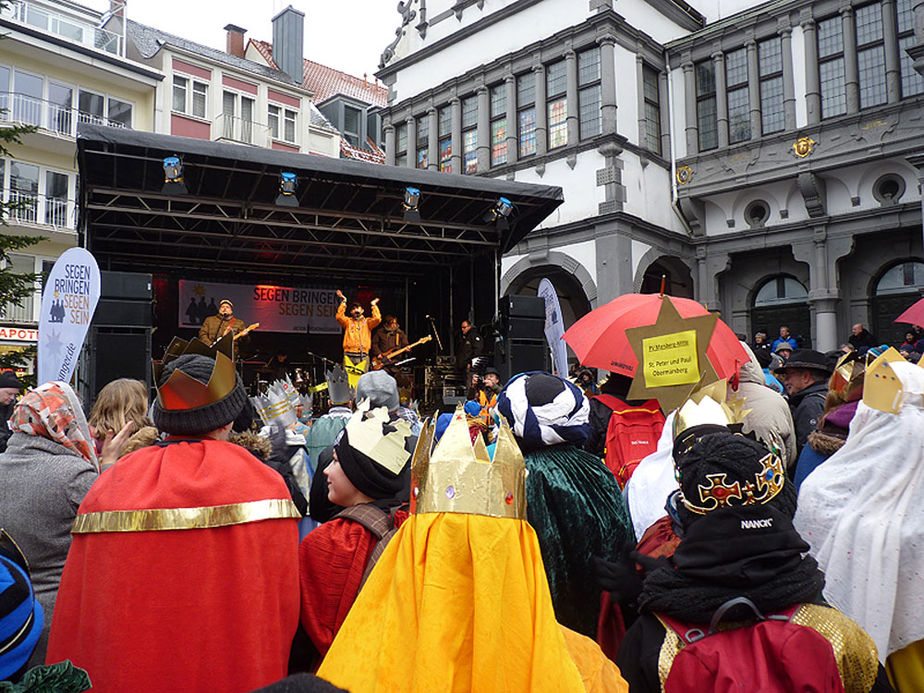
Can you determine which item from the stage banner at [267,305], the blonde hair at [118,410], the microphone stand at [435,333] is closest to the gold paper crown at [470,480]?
the blonde hair at [118,410]

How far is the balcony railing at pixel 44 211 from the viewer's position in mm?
23062

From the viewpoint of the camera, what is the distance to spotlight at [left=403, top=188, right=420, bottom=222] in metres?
12.0

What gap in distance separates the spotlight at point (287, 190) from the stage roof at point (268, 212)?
4.4 inches

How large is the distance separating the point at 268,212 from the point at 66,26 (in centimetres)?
1831

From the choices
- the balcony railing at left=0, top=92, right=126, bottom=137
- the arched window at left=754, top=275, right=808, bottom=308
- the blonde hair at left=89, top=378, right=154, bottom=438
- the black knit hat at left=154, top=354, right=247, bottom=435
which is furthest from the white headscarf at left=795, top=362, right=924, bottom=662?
the balcony railing at left=0, top=92, right=126, bottom=137

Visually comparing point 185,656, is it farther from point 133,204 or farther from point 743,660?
point 133,204

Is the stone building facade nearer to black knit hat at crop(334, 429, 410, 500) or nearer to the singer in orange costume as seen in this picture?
black knit hat at crop(334, 429, 410, 500)

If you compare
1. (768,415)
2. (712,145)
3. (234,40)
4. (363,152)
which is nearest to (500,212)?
(768,415)

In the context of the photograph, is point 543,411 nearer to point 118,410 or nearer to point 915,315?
point 118,410

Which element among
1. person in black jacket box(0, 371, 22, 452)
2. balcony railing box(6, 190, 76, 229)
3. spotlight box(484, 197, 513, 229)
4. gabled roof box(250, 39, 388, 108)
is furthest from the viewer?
gabled roof box(250, 39, 388, 108)

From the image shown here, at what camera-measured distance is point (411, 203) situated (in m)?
12.0

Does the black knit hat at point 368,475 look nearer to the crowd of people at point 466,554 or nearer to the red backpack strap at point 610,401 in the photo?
the crowd of people at point 466,554

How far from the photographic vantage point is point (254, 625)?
2123 millimetres

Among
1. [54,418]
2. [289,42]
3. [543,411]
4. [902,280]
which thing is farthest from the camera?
[289,42]
